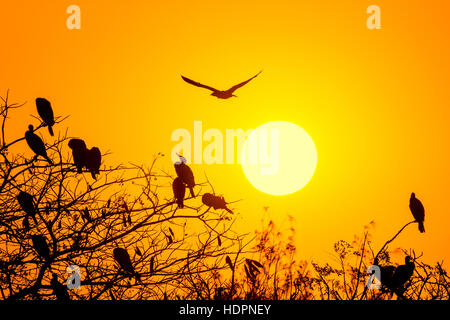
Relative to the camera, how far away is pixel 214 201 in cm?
719

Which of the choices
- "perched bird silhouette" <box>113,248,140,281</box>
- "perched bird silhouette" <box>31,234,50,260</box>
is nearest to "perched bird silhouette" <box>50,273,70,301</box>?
"perched bird silhouette" <box>31,234,50,260</box>

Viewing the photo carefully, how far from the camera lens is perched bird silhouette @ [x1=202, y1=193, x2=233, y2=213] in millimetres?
7156

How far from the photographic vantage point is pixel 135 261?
7.12m

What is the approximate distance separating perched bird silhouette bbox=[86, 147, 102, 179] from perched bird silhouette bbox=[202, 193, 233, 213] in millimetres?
1214

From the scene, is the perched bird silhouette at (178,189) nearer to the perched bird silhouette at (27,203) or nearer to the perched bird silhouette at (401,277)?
the perched bird silhouette at (27,203)

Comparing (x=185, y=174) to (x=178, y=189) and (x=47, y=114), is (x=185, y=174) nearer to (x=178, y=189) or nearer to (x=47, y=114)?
(x=178, y=189)

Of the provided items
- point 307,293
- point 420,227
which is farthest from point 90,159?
point 307,293

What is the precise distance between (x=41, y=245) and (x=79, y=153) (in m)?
1.01

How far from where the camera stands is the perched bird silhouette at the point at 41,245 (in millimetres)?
6117

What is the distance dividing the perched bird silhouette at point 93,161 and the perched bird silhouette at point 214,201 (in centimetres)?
121

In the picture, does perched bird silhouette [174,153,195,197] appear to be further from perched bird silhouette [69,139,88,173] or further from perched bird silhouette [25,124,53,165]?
perched bird silhouette [25,124,53,165]

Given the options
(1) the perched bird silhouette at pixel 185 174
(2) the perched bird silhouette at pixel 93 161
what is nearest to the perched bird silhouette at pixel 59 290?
(2) the perched bird silhouette at pixel 93 161
